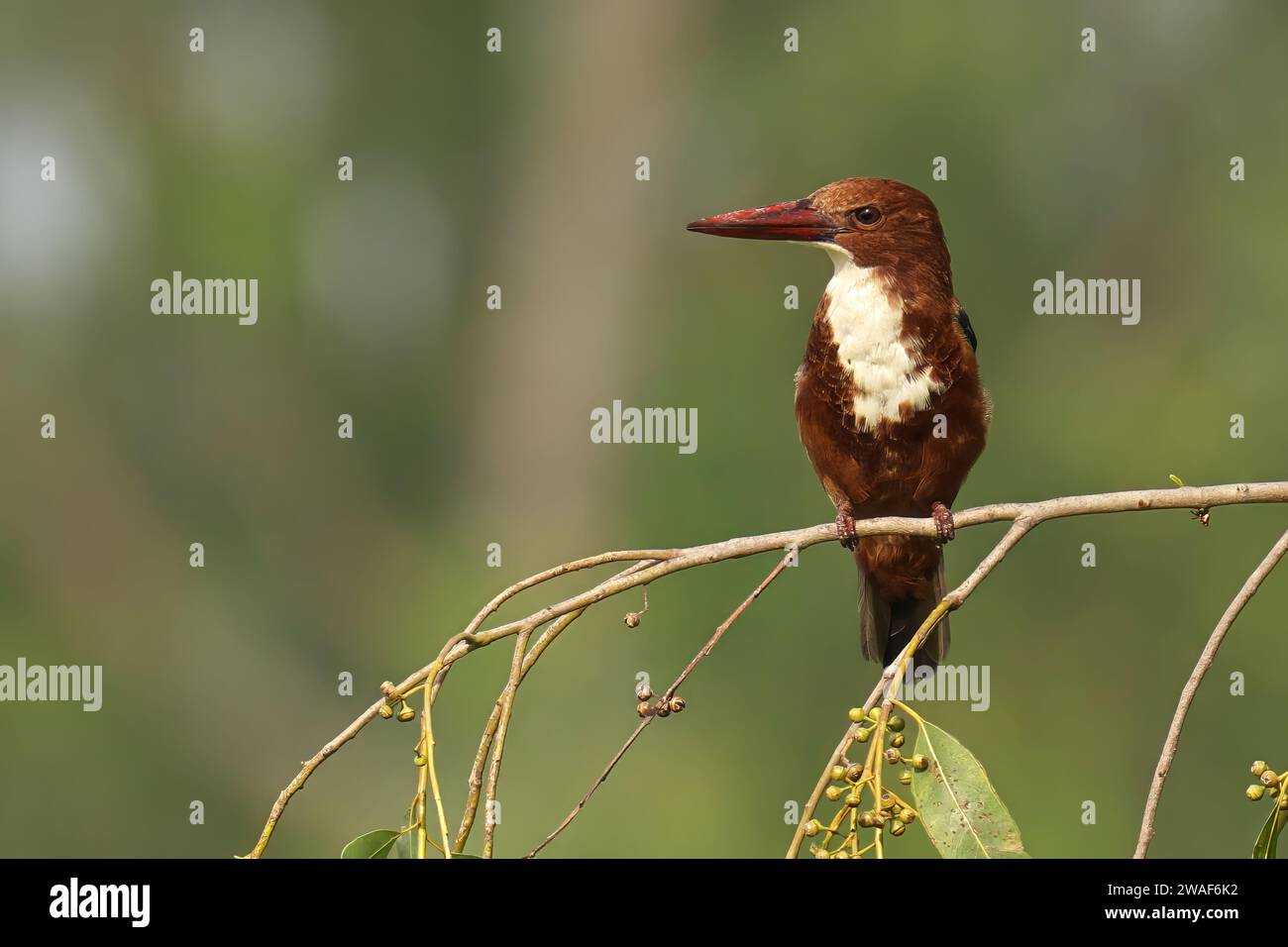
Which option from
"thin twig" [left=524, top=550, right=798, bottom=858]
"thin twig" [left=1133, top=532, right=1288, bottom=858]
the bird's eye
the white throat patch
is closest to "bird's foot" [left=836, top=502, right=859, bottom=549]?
the white throat patch

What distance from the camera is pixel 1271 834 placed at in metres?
1.91

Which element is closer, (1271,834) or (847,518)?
(1271,834)

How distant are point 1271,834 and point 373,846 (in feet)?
3.70

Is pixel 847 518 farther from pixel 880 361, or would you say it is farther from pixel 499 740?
pixel 499 740

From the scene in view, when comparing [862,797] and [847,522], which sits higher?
[847,522]

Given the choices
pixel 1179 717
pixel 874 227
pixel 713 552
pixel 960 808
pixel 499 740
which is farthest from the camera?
pixel 874 227

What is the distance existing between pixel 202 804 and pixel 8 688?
155cm

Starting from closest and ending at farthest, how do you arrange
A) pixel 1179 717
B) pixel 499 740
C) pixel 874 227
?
pixel 499 740 < pixel 1179 717 < pixel 874 227

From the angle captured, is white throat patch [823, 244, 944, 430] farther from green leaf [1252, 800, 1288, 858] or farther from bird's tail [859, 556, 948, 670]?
green leaf [1252, 800, 1288, 858]

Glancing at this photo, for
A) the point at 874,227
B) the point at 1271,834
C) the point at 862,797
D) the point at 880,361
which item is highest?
the point at 874,227

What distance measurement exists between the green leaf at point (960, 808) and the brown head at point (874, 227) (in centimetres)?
147

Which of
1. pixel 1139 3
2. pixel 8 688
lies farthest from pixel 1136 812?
pixel 8 688

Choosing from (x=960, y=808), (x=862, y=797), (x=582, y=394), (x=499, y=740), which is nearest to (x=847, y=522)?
(x=960, y=808)

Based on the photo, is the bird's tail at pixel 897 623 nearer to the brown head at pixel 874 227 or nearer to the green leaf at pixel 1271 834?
Result: the brown head at pixel 874 227
